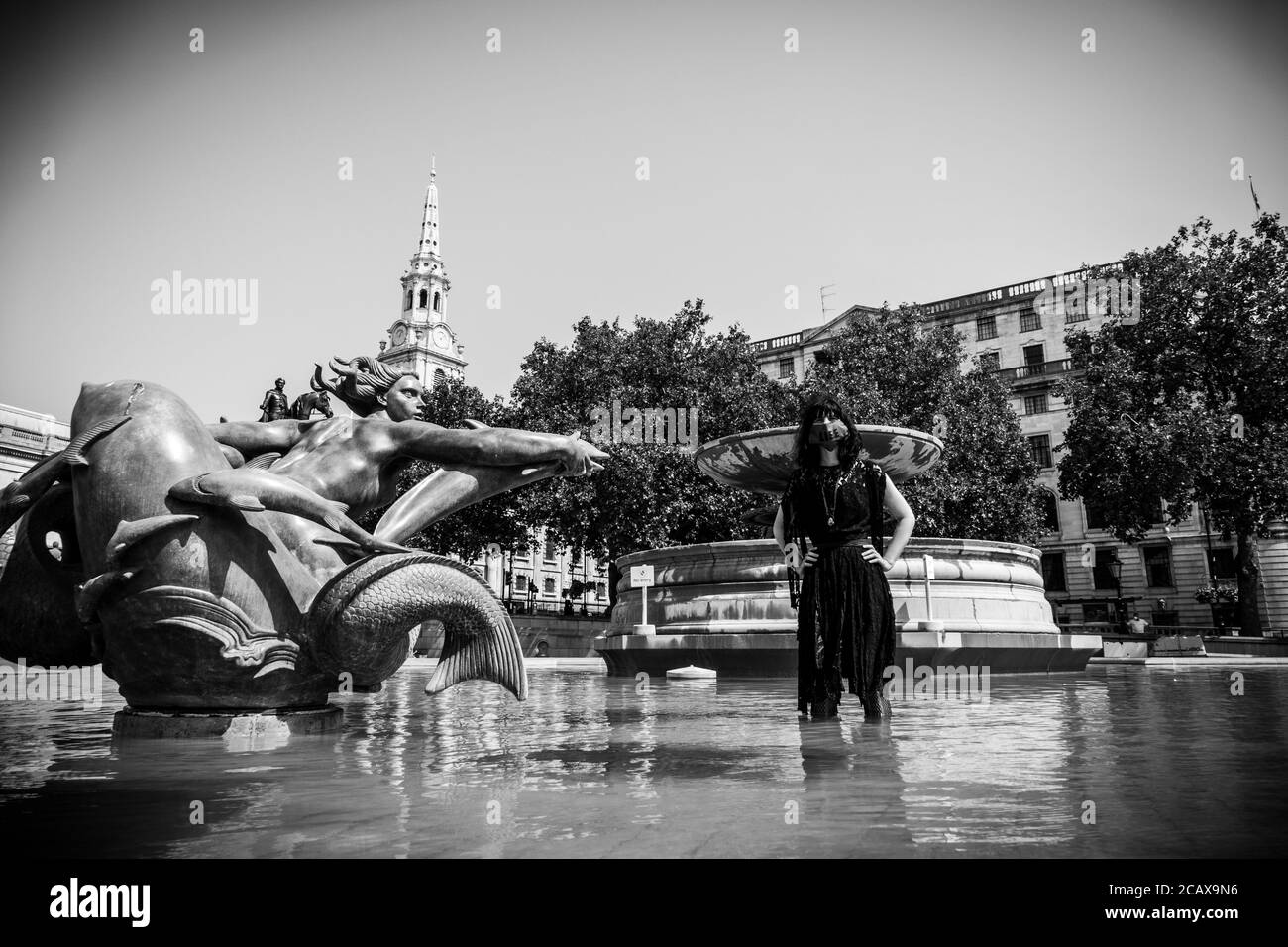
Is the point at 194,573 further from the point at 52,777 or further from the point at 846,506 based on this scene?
the point at 846,506

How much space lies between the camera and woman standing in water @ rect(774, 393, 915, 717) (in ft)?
14.8

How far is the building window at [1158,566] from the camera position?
4686 cm

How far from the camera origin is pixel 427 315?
351 ft

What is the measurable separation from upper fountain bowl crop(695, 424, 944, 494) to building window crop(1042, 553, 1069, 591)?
1565 inches

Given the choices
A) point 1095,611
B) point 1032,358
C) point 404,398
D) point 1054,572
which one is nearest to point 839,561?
point 404,398

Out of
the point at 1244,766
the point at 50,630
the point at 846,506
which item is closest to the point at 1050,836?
the point at 1244,766

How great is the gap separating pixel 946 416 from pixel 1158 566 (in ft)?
71.8

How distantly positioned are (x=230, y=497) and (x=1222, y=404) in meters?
34.9

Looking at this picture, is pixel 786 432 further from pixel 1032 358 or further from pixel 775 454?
pixel 1032 358
